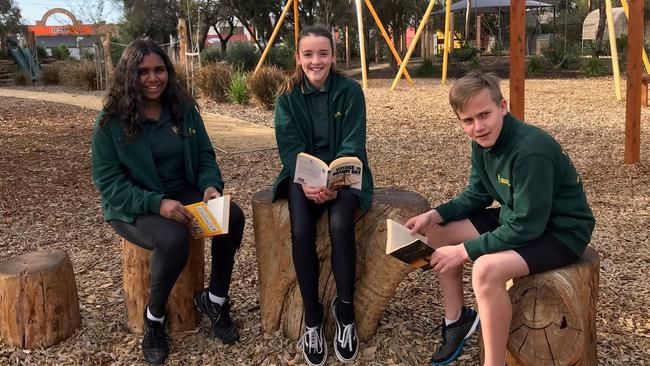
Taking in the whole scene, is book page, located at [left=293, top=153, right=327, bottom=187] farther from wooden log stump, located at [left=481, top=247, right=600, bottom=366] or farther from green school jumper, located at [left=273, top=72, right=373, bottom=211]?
wooden log stump, located at [left=481, top=247, right=600, bottom=366]

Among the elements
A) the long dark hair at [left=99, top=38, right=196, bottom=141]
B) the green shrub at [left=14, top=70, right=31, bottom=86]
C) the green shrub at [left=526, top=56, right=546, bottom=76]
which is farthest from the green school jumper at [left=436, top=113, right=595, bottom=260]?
the green shrub at [left=14, top=70, right=31, bottom=86]

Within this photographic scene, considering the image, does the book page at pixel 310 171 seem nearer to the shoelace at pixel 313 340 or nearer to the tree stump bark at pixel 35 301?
the shoelace at pixel 313 340

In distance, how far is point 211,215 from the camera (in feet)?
8.66

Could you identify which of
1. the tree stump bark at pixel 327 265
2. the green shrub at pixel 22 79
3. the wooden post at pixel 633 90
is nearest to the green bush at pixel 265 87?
the wooden post at pixel 633 90

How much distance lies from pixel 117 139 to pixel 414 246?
141 centimetres

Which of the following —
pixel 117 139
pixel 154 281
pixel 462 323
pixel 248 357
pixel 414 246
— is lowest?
pixel 248 357

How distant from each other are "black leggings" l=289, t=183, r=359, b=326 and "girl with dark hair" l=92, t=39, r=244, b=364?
0.38 metres

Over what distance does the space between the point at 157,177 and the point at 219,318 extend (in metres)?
0.70

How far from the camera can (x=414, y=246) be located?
2.21 m

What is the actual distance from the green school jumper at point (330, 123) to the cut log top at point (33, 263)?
104 cm

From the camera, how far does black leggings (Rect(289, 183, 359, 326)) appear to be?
2.56m

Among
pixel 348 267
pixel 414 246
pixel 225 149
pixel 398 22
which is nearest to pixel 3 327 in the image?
pixel 348 267

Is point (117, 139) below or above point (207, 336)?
above

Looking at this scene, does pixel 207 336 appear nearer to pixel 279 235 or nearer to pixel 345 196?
pixel 279 235
